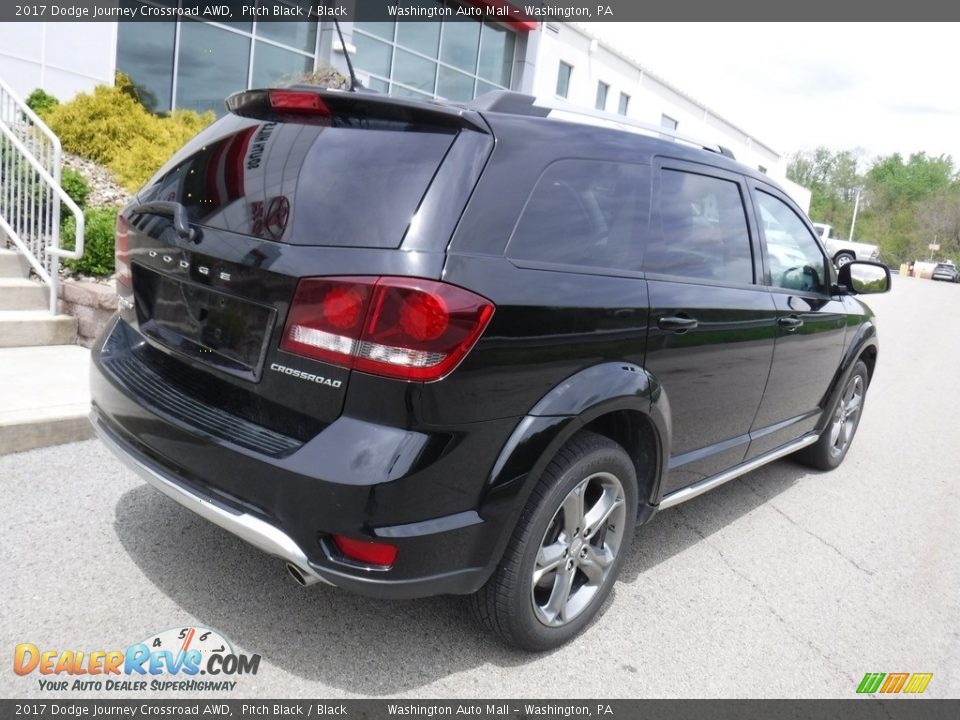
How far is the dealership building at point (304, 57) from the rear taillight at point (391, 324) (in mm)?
3045

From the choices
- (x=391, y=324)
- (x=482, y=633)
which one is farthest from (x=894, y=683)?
(x=391, y=324)

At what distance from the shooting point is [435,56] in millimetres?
18984

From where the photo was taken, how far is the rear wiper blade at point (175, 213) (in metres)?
2.61

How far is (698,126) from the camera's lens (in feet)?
118

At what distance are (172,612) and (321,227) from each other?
1.52 meters

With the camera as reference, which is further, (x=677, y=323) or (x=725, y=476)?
(x=725, y=476)

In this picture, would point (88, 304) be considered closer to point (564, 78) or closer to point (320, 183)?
point (320, 183)

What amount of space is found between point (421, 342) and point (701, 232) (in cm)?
173

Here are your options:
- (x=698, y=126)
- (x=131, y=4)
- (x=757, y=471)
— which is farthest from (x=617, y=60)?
(x=757, y=471)

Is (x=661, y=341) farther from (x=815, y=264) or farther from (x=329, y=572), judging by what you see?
(x=815, y=264)

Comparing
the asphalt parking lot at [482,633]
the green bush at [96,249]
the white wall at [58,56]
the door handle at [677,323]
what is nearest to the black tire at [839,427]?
the asphalt parking lot at [482,633]

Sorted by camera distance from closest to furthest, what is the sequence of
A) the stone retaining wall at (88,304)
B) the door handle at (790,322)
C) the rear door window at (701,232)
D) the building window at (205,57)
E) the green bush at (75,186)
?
the rear door window at (701,232) < the door handle at (790,322) < the stone retaining wall at (88,304) < the green bush at (75,186) < the building window at (205,57)

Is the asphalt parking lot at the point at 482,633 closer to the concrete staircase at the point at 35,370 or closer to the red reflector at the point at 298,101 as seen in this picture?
the concrete staircase at the point at 35,370

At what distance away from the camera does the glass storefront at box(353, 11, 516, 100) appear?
1720 centimetres
